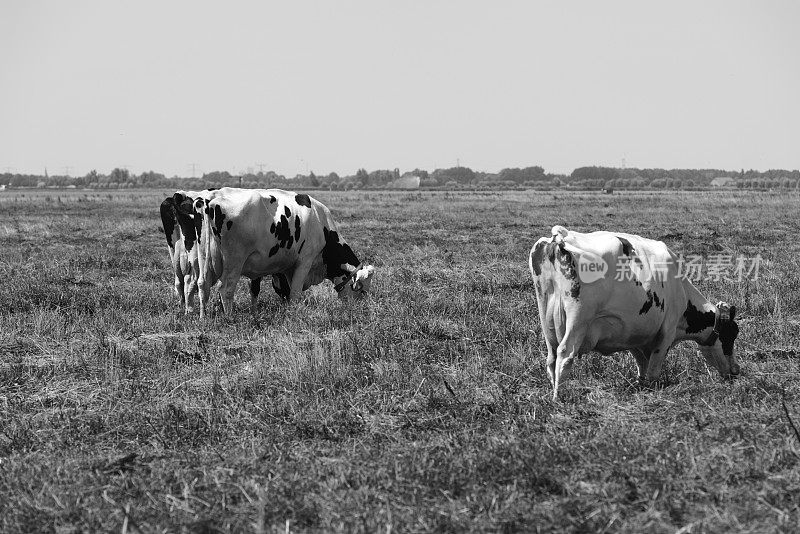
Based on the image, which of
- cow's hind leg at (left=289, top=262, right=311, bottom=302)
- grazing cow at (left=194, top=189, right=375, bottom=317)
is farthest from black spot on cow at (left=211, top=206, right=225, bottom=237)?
cow's hind leg at (left=289, top=262, right=311, bottom=302)

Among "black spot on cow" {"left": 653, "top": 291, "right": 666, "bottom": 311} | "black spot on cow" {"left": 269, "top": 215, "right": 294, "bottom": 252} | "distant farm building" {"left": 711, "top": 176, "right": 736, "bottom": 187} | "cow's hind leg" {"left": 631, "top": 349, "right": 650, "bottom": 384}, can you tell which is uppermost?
"black spot on cow" {"left": 269, "top": 215, "right": 294, "bottom": 252}

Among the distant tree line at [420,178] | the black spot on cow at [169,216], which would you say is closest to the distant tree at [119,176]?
the distant tree line at [420,178]

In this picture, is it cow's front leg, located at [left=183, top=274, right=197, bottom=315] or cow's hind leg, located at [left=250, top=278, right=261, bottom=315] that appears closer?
cow's front leg, located at [left=183, top=274, right=197, bottom=315]

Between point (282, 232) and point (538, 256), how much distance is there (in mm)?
6090

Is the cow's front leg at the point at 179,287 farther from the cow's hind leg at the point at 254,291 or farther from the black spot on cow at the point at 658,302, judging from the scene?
the black spot on cow at the point at 658,302

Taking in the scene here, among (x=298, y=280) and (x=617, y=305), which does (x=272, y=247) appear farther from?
(x=617, y=305)

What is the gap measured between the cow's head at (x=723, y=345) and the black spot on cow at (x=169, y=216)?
25.8 feet

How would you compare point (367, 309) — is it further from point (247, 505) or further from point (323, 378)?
point (247, 505)

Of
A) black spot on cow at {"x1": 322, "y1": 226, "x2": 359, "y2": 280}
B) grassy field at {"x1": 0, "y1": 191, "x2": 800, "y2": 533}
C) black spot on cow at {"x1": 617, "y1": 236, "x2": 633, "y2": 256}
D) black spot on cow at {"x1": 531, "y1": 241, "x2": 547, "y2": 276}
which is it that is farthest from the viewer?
black spot on cow at {"x1": 322, "y1": 226, "x2": 359, "y2": 280}

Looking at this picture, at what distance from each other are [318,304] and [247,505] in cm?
730

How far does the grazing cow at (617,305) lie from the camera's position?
7.25m

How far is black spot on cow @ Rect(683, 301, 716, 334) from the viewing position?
26.7 feet

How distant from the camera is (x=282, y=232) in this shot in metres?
12.8

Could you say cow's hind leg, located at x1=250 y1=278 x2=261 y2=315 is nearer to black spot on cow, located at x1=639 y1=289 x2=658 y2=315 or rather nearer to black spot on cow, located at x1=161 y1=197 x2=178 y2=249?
black spot on cow, located at x1=161 y1=197 x2=178 y2=249
